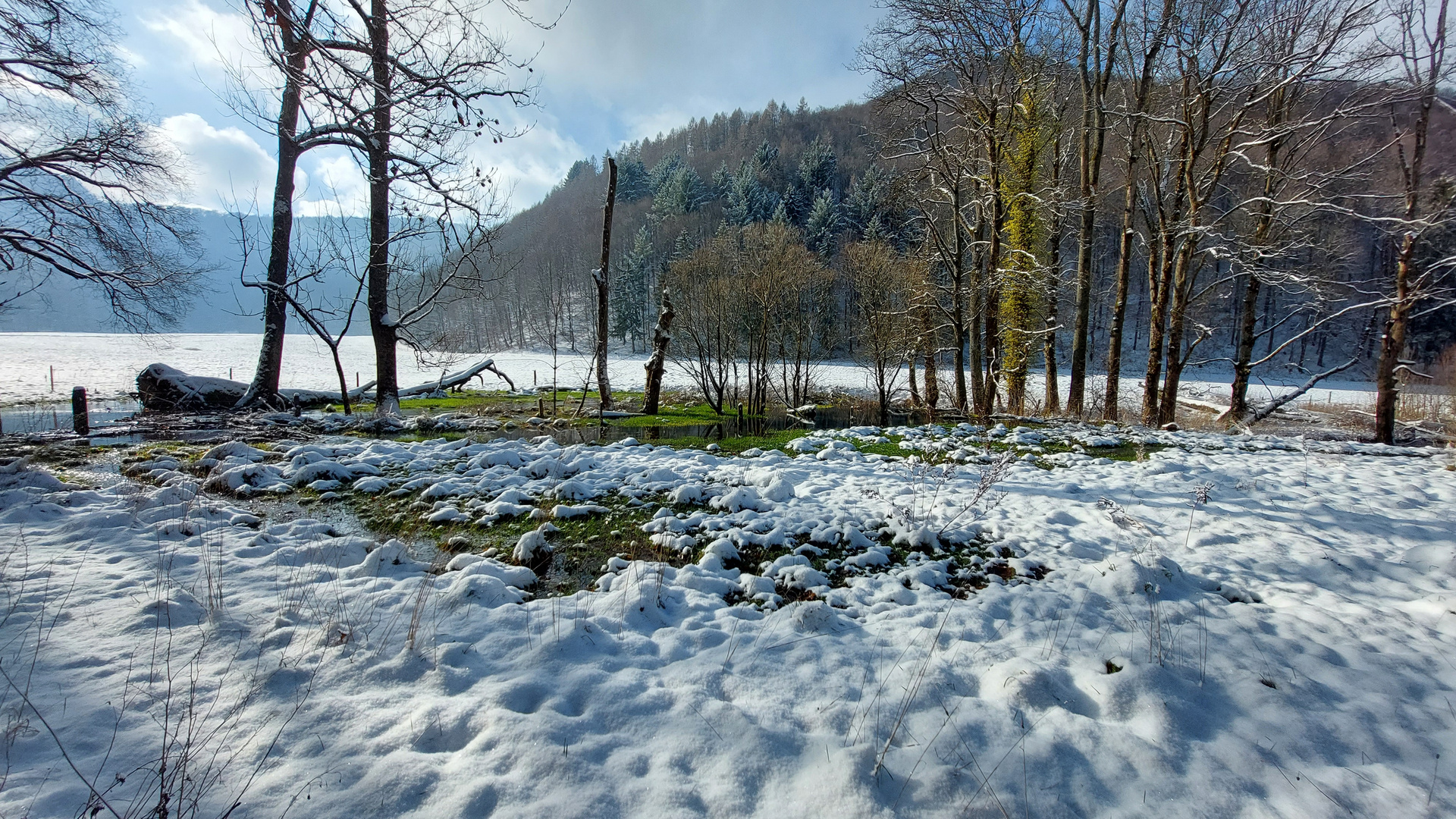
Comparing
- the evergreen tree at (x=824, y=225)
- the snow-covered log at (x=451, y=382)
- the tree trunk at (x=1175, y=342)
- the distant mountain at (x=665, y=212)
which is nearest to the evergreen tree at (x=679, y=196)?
the distant mountain at (x=665, y=212)

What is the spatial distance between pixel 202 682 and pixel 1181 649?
5.01 m

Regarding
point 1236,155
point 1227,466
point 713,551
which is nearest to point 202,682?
point 713,551

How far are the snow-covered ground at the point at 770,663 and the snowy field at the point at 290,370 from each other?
14.3m

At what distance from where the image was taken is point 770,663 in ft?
9.15

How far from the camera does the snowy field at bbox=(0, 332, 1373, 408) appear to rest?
2188 cm

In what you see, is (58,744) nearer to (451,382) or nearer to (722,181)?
(451,382)

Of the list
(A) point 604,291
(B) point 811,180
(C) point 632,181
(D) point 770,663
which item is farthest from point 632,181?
(D) point 770,663

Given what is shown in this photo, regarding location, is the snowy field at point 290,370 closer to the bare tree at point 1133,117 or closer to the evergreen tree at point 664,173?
the bare tree at point 1133,117

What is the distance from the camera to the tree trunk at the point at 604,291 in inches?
571

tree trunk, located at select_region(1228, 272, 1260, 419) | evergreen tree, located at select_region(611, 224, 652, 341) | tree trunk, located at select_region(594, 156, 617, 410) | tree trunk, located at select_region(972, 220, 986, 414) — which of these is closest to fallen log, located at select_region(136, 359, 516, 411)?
tree trunk, located at select_region(594, 156, 617, 410)

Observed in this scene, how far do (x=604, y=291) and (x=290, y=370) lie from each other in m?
27.8

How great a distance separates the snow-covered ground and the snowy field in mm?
14269

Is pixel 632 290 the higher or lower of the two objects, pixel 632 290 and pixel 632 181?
the lower

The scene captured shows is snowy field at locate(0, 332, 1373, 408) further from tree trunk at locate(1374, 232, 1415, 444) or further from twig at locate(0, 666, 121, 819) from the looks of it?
twig at locate(0, 666, 121, 819)
